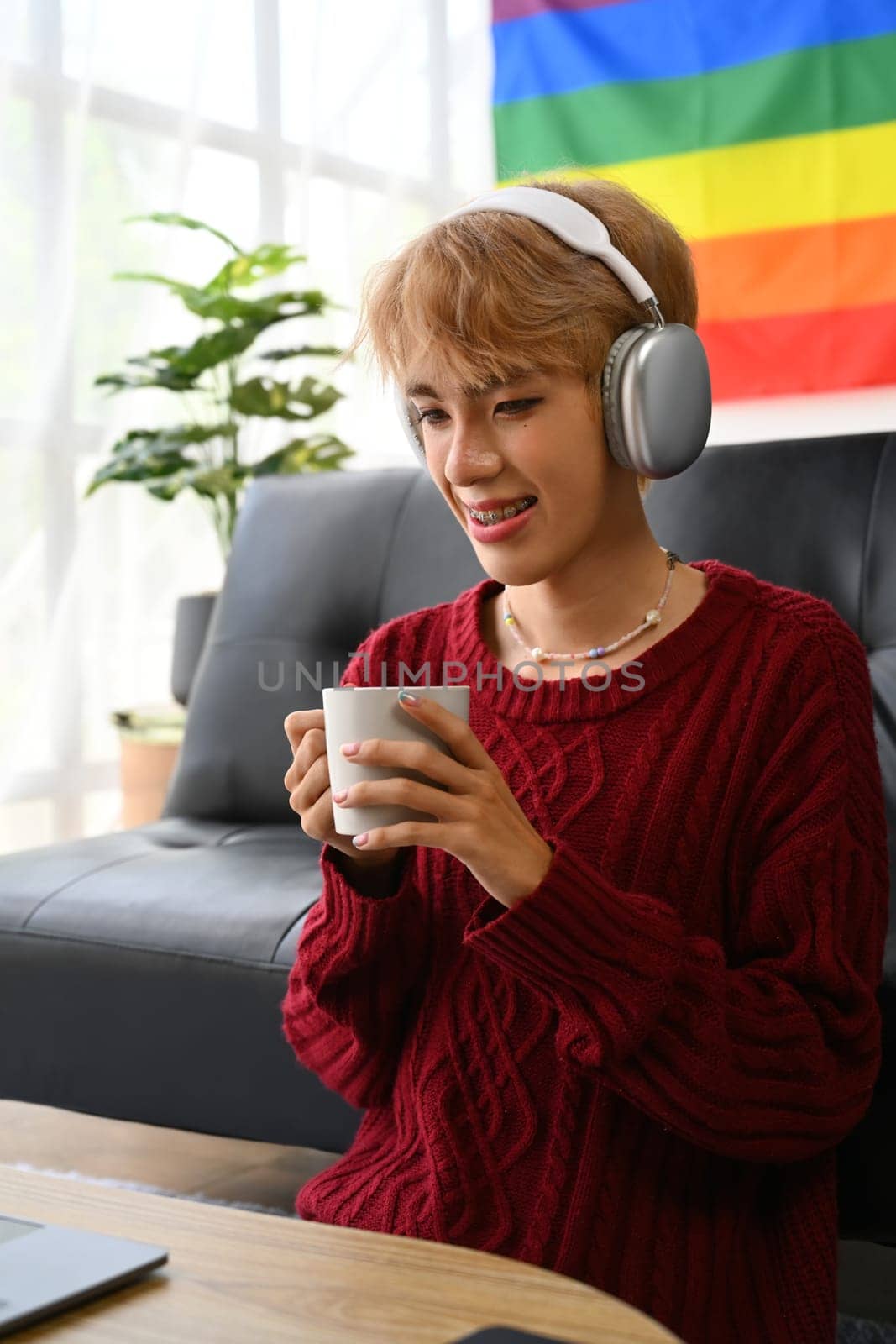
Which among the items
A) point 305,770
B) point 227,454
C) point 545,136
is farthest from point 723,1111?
point 545,136

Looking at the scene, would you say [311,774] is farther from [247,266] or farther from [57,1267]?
[247,266]

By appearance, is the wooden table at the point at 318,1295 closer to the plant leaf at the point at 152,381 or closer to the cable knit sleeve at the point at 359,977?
the cable knit sleeve at the point at 359,977

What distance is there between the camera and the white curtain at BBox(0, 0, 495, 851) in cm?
278

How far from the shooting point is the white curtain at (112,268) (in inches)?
110

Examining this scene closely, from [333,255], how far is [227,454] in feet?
2.23

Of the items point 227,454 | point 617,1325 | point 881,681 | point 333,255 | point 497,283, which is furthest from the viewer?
point 333,255

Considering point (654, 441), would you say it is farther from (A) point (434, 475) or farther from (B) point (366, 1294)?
(B) point (366, 1294)

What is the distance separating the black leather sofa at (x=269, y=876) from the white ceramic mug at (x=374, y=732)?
0.62m

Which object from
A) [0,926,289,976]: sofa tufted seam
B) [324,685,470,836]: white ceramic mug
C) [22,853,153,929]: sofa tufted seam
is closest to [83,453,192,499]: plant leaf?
[22,853,153,929]: sofa tufted seam

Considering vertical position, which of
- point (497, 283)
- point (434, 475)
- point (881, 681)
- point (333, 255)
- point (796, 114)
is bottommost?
point (881, 681)

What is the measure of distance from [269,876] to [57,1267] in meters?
1.01

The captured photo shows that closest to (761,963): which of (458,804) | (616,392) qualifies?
(458,804)

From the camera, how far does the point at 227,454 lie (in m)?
3.19

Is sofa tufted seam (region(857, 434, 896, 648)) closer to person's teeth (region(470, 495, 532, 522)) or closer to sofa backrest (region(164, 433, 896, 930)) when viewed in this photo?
sofa backrest (region(164, 433, 896, 930))
